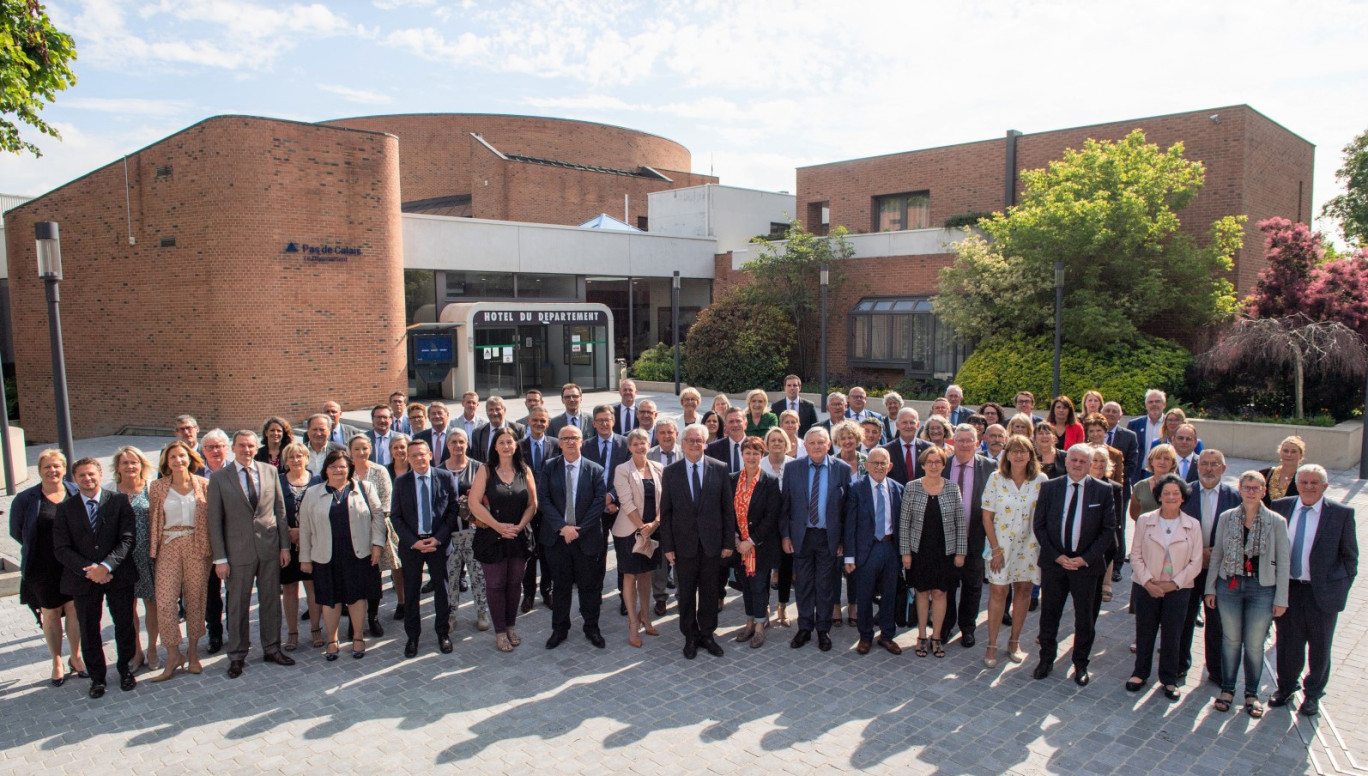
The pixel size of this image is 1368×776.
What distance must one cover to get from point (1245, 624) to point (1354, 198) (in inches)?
1461

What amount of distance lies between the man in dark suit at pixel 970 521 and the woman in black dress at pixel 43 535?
6.22 m

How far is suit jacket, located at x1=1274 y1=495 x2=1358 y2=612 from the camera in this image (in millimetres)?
5281

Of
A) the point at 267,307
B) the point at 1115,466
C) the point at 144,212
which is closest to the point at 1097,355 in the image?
the point at 1115,466

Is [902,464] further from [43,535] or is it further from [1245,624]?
[43,535]

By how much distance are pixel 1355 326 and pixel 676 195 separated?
2107 centimetres

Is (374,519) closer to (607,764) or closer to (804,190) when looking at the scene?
(607,764)

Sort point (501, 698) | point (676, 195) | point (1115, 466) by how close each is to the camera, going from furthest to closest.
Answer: point (676, 195) → point (1115, 466) → point (501, 698)

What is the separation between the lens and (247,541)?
6.22 meters

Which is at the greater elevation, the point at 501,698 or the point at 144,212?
the point at 144,212

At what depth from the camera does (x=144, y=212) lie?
18.9 meters

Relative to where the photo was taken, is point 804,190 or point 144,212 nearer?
point 144,212

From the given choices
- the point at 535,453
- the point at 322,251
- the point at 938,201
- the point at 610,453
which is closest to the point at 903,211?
the point at 938,201

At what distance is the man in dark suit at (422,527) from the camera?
6508mm

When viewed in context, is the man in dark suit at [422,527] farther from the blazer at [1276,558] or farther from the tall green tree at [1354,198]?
the tall green tree at [1354,198]
